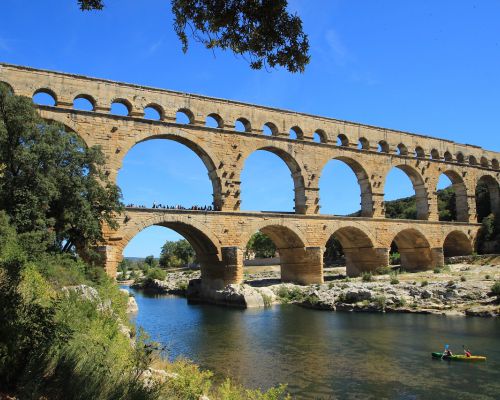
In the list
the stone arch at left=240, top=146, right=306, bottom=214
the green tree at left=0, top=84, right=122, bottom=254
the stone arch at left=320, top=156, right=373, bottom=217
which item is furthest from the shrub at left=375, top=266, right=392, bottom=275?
the green tree at left=0, top=84, right=122, bottom=254

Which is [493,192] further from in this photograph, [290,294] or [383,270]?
[290,294]

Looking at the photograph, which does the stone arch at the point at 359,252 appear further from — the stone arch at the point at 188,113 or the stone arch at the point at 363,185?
the stone arch at the point at 188,113

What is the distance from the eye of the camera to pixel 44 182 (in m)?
14.4

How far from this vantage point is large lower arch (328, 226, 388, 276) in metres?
30.1

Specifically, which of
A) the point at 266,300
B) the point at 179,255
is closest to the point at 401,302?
the point at 266,300

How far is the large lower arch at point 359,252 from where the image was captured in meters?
30.1

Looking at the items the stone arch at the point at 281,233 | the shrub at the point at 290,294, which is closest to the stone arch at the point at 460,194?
the stone arch at the point at 281,233

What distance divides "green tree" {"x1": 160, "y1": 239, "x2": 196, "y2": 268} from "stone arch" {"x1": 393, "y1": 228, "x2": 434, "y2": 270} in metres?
43.7

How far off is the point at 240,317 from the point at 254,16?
1563cm

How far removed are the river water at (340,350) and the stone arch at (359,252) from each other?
1058cm

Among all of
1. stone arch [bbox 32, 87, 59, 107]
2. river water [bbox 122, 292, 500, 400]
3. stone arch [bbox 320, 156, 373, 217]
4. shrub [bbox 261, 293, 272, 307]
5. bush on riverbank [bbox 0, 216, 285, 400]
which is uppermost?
stone arch [bbox 32, 87, 59, 107]

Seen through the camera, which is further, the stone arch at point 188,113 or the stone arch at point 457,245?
the stone arch at point 457,245

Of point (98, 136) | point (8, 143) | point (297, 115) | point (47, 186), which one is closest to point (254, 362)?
point (47, 186)

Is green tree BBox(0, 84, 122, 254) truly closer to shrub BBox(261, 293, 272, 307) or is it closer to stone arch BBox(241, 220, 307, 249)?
stone arch BBox(241, 220, 307, 249)
